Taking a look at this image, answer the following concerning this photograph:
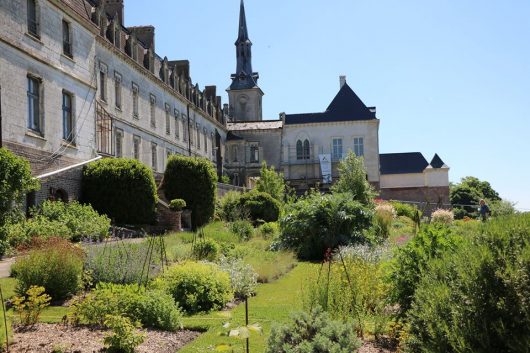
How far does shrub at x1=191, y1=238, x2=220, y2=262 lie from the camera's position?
1301 centimetres

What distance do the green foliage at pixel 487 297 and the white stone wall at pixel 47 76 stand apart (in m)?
16.1

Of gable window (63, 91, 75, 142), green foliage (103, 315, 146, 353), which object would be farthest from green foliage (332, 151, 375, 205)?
green foliage (103, 315, 146, 353)

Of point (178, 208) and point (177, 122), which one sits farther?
point (177, 122)

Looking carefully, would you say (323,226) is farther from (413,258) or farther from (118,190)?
(413,258)

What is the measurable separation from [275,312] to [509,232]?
15.3 ft

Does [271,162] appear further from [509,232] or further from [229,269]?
[509,232]

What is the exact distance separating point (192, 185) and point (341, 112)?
34.7 m

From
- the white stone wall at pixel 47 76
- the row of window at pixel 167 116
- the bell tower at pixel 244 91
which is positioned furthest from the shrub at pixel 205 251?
the bell tower at pixel 244 91

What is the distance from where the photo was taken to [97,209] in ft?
70.9

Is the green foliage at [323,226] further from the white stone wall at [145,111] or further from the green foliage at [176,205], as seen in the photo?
the white stone wall at [145,111]

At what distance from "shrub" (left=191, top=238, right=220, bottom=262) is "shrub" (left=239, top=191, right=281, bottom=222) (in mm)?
14290

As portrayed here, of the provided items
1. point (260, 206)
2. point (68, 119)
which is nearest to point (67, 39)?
point (68, 119)

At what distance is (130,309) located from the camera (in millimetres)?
6969

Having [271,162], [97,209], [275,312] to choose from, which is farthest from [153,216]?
[271,162]
